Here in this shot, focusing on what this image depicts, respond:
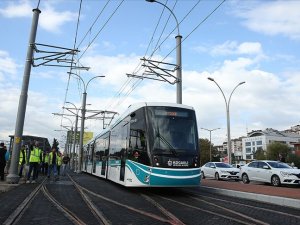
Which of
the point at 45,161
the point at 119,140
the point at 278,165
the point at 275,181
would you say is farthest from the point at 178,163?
the point at 45,161

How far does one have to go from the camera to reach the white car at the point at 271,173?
18.8 m

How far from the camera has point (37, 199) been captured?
10.7 metres

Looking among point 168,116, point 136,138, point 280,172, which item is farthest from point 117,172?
point 280,172

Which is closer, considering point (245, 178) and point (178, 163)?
point (178, 163)

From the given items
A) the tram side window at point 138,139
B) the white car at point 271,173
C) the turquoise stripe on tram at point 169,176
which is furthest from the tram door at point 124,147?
the white car at point 271,173

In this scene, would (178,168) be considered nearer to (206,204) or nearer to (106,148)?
(206,204)

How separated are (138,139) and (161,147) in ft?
3.60

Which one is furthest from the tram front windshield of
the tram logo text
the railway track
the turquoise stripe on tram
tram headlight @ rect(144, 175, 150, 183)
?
the railway track

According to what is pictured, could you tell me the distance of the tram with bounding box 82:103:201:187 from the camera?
12258 mm

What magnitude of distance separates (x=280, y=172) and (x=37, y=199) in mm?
13008

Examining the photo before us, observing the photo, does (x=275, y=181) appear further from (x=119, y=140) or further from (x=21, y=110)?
(x=21, y=110)

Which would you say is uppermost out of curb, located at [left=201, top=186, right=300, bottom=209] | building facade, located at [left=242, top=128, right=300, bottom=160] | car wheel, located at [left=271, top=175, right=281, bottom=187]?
building facade, located at [left=242, top=128, right=300, bottom=160]

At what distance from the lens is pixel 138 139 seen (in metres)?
13.2

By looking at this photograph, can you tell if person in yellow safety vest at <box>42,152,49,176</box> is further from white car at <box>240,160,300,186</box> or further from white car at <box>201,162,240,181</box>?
white car at <box>240,160,300,186</box>
